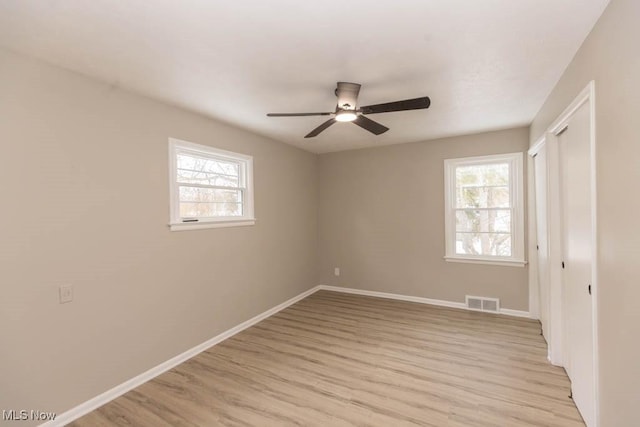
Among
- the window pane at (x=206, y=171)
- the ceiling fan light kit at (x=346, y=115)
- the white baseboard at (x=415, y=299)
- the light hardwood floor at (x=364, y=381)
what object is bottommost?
the light hardwood floor at (x=364, y=381)

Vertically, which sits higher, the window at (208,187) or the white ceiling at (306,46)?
the white ceiling at (306,46)

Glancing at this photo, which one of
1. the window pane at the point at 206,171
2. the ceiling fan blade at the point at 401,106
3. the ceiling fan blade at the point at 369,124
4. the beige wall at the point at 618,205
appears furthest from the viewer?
the window pane at the point at 206,171

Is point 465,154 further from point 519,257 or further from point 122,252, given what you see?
point 122,252

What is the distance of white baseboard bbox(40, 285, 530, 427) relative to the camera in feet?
6.99

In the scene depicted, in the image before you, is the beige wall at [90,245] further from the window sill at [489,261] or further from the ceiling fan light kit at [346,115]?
the window sill at [489,261]

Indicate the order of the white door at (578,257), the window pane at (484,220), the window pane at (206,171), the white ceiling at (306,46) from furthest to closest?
the window pane at (484,220), the window pane at (206,171), the white door at (578,257), the white ceiling at (306,46)

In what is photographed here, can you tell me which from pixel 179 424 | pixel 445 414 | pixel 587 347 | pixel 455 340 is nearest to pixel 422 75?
pixel 587 347

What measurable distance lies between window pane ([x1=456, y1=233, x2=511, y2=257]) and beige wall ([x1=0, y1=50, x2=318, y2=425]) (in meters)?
3.36

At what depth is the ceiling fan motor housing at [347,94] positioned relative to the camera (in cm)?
232

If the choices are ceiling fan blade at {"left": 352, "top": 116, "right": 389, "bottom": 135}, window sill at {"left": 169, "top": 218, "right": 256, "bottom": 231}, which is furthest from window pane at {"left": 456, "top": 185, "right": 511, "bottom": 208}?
window sill at {"left": 169, "top": 218, "right": 256, "bottom": 231}

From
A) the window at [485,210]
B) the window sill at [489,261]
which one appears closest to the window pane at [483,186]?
the window at [485,210]

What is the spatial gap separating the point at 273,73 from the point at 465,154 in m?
3.16

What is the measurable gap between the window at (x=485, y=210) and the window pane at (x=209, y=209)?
3.07 metres

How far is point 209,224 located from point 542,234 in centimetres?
362
